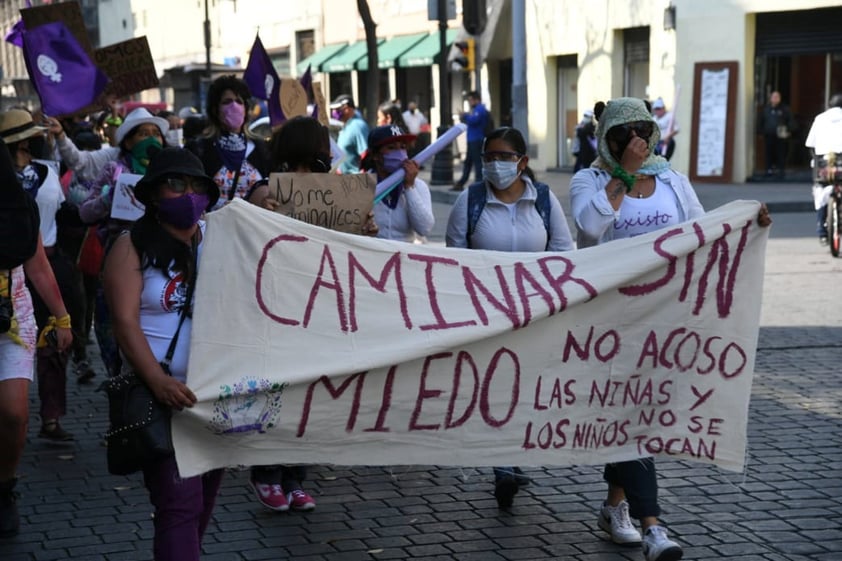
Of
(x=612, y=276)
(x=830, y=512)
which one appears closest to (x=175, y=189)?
(x=612, y=276)

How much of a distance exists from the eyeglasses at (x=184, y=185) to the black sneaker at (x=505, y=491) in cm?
207

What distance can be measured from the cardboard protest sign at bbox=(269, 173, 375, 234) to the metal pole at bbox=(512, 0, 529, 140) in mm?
15916

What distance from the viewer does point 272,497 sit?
6047 millimetres

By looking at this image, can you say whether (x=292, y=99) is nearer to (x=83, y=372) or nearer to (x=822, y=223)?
(x=83, y=372)

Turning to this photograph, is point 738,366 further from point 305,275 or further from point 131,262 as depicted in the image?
point 131,262

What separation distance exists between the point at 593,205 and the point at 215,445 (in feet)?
6.17

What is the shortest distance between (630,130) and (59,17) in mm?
4144

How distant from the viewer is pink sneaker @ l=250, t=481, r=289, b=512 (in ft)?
19.8

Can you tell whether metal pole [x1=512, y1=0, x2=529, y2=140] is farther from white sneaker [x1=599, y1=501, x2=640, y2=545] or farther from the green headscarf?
white sneaker [x1=599, y1=501, x2=640, y2=545]

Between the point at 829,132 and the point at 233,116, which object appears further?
the point at 829,132

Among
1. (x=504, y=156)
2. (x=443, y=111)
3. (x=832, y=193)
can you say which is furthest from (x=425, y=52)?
(x=504, y=156)

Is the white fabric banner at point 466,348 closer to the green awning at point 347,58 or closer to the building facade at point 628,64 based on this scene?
the building facade at point 628,64

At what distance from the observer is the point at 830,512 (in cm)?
586

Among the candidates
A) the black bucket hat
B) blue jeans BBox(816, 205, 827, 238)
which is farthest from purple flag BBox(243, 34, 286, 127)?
blue jeans BBox(816, 205, 827, 238)
